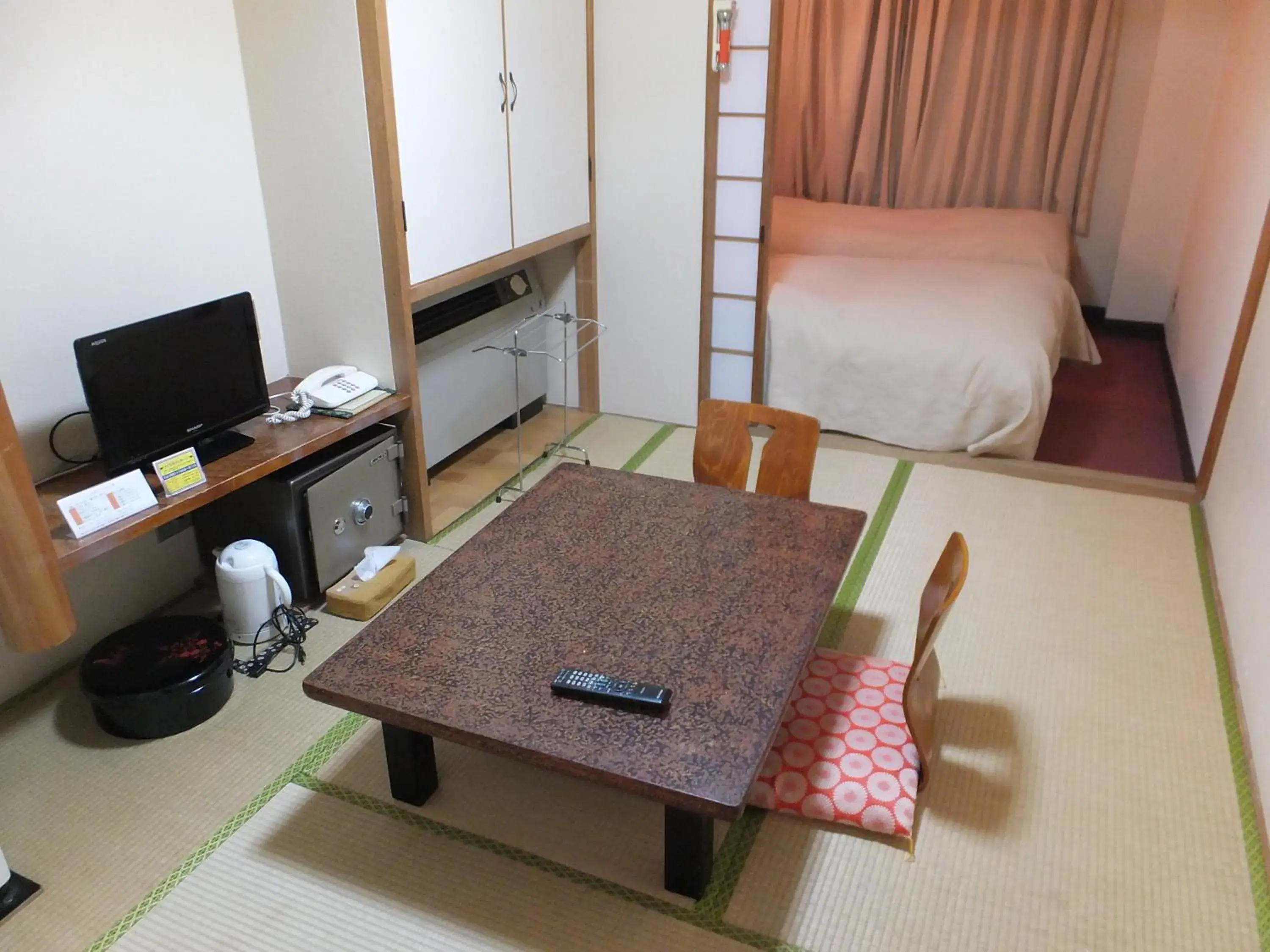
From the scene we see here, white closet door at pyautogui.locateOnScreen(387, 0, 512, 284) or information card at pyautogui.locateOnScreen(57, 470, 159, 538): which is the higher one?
white closet door at pyautogui.locateOnScreen(387, 0, 512, 284)

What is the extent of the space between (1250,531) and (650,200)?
7.94ft

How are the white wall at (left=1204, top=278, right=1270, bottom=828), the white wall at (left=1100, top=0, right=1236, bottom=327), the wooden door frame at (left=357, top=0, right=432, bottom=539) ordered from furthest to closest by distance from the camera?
1. the white wall at (left=1100, top=0, right=1236, bottom=327)
2. the wooden door frame at (left=357, top=0, right=432, bottom=539)
3. the white wall at (left=1204, top=278, right=1270, bottom=828)

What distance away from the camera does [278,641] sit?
256 cm

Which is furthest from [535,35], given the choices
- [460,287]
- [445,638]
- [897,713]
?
[897,713]

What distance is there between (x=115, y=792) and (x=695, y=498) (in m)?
1.50

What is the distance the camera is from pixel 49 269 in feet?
Result: 7.27

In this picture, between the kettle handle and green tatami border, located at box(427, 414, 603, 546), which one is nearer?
the kettle handle

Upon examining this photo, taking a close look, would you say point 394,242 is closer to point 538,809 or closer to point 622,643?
point 622,643

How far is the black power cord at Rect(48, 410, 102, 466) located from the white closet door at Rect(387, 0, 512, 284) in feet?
3.13

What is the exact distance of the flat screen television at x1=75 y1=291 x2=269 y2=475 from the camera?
2170 mm

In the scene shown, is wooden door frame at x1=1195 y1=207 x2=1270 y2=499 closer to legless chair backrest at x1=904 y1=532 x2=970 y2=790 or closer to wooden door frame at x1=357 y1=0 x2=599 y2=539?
legless chair backrest at x1=904 y1=532 x2=970 y2=790

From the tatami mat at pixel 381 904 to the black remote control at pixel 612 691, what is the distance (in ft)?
1.53

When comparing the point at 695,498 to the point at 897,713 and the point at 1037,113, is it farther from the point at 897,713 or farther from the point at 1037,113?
the point at 1037,113

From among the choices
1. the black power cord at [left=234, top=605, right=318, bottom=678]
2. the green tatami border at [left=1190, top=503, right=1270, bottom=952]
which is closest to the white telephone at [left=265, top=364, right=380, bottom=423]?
the black power cord at [left=234, top=605, right=318, bottom=678]
